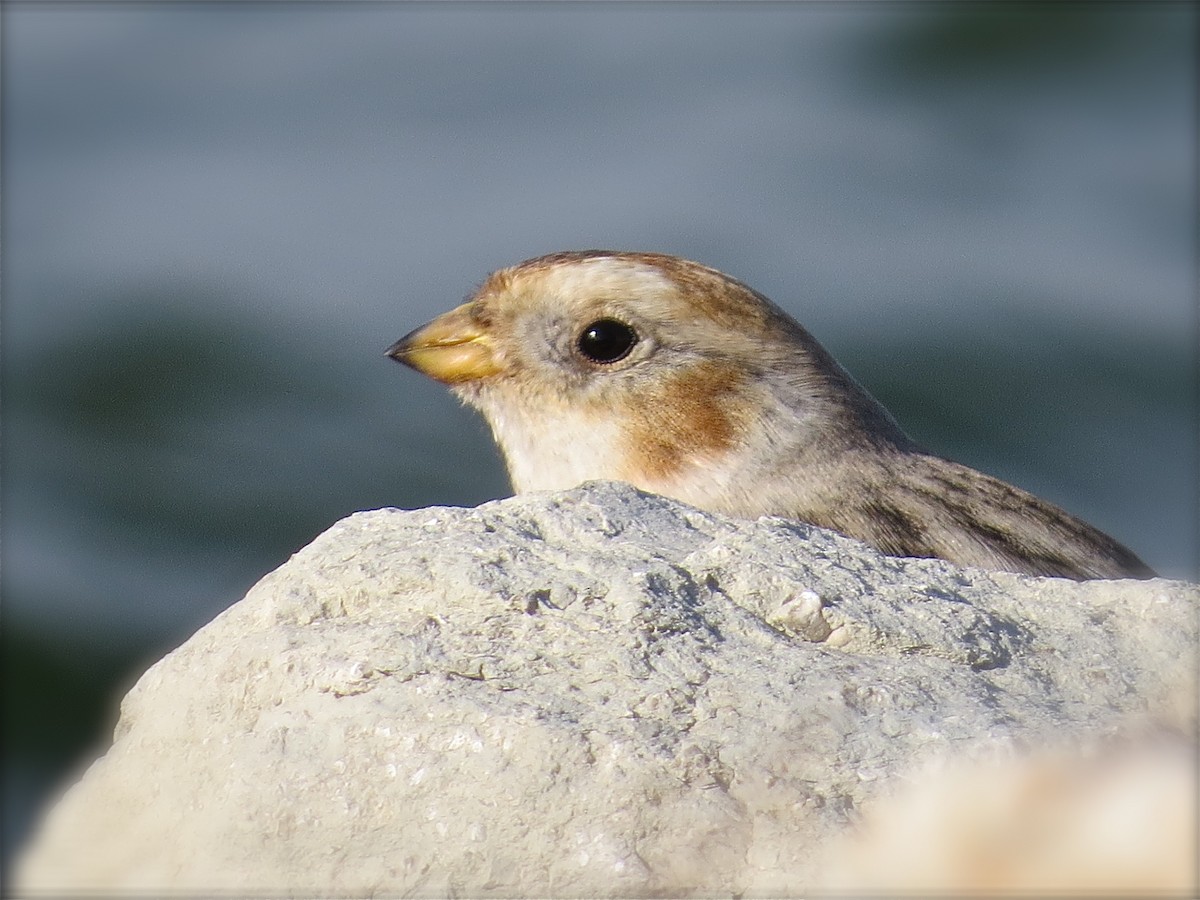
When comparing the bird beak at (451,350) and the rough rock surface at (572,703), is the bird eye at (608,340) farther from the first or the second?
the rough rock surface at (572,703)

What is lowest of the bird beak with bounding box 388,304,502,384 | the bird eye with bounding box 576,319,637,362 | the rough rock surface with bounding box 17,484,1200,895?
the rough rock surface with bounding box 17,484,1200,895

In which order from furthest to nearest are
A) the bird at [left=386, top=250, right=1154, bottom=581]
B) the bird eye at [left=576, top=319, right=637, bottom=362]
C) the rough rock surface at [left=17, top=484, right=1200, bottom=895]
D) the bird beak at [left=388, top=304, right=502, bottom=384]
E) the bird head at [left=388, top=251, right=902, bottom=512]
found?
the bird beak at [left=388, top=304, right=502, bottom=384], the bird eye at [left=576, top=319, right=637, bottom=362], the bird head at [left=388, top=251, right=902, bottom=512], the bird at [left=386, top=250, right=1154, bottom=581], the rough rock surface at [left=17, top=484, right=1200, bottom=895]

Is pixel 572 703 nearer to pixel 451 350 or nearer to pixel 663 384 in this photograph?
pixel 663 384

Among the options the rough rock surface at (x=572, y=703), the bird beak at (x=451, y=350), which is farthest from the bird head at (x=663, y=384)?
the rough rock surface at (x=572, y=703)

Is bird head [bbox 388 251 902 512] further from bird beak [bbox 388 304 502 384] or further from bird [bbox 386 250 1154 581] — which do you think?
bird beak [bbox 388 304 502 384]

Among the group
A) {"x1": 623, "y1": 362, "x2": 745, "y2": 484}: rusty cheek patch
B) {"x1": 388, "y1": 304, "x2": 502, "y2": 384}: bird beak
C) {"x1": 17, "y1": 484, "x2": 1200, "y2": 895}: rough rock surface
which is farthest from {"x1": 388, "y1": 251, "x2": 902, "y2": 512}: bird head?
{"x1": 17, "y1": 484, "x2": 1200, "y2": 895}: rough rock surface

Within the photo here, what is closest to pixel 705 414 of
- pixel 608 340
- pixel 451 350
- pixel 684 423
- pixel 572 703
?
pixel 684 423

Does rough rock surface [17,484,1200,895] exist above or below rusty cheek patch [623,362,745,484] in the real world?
below

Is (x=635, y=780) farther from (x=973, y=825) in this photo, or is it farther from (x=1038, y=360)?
(x=1038, y=360)
